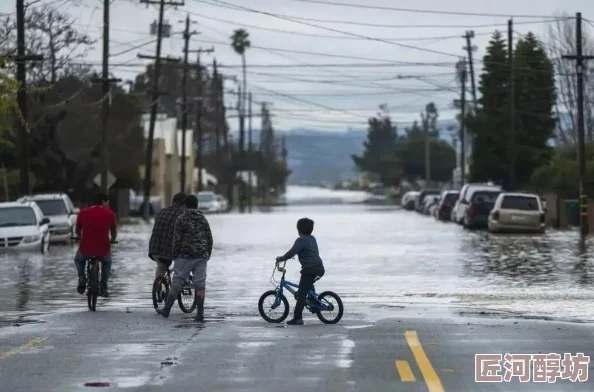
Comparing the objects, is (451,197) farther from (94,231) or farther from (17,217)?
(94,231)

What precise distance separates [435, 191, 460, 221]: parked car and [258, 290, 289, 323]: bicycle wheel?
55006 millimetres

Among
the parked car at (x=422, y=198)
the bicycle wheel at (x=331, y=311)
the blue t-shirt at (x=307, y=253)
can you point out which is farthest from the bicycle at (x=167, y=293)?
the parked car at (x=422, y=198)

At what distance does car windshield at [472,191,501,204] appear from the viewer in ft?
200

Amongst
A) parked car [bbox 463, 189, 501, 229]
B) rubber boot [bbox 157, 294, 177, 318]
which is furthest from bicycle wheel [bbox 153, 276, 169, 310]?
parked car [bbox 463, 189, 501, 229]

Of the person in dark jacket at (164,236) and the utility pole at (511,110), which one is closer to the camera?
the person in dark jacket at (164,236)

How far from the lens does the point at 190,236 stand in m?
20.0

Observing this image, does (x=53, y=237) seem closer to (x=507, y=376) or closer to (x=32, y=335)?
(x=32, y=335)

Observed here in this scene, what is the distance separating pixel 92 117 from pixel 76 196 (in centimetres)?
1113

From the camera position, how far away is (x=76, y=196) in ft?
244

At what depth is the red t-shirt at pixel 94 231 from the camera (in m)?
22.3

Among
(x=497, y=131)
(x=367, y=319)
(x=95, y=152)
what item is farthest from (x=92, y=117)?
(x=367, y=319)

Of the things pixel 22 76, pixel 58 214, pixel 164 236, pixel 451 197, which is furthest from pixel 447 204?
pixel 164 236

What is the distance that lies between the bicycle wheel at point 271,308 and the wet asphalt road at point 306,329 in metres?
0.16

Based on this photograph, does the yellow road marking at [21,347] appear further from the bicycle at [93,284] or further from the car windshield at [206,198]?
the car windshield at [206,198]
